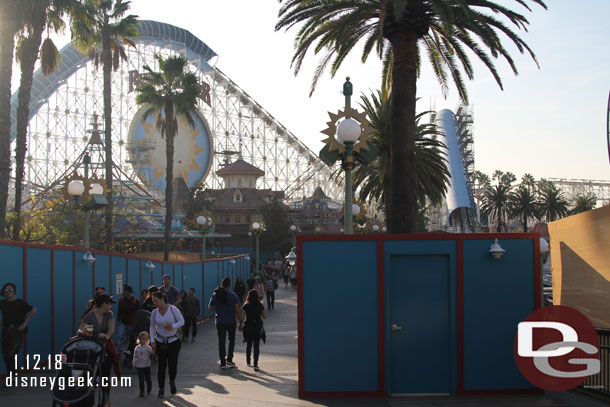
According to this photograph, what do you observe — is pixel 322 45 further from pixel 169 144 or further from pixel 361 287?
pixel 169 144

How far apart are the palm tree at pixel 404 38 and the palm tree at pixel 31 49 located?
7905 millimetres

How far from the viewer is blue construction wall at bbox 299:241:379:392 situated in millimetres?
9336

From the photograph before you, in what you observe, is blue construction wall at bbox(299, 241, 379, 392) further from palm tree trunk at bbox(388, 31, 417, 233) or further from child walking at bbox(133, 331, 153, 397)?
palm tree trunk at bbox(388, 31, 417, 233)

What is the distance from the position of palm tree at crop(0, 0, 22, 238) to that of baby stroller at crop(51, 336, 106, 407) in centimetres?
1205

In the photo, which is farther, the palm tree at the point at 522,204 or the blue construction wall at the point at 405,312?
the palm tree at the point at 522,204

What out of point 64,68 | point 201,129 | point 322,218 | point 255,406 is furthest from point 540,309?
point 201,129

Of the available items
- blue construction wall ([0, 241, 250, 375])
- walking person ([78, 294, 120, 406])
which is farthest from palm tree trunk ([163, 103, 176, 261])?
walking person ([78, 294, 120, 406])

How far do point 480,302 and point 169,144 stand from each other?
27801mm

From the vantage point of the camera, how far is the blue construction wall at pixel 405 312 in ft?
30.7

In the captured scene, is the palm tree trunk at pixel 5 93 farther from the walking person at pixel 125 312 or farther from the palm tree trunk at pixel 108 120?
the palm tree trunk at pixel 108 120

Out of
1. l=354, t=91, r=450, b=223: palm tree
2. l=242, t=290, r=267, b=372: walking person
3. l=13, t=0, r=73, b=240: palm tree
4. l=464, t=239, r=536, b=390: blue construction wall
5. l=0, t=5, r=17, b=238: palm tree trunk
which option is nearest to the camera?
l=464, t=239, r=536, b=390: blue construction wall

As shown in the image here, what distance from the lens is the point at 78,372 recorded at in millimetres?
7270

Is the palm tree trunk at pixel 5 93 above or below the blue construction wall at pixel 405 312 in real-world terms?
above

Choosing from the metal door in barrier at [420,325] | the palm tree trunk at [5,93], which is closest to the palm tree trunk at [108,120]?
the palm tree trunk at [5,93]
